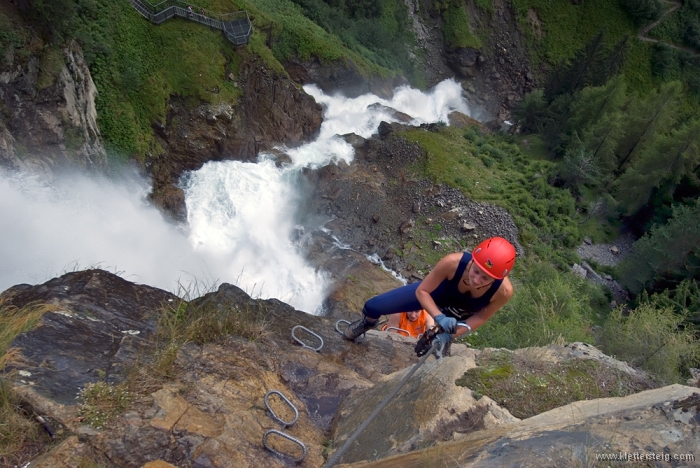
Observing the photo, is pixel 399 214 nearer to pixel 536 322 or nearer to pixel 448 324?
pixel 536 322

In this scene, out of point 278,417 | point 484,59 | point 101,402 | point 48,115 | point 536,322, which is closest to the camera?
point 101,402

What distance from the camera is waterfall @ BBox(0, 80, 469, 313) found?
10352 millimetres

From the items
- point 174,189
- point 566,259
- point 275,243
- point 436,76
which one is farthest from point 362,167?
point 436,76

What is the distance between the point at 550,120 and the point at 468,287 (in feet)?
118

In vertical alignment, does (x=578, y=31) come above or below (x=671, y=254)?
above

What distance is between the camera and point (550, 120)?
3425 cm

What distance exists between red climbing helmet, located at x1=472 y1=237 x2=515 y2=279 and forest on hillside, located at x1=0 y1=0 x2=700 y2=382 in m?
2.51

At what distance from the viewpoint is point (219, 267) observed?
648 inches

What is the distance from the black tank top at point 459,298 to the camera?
4215mm

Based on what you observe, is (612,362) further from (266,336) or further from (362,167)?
(362,167)

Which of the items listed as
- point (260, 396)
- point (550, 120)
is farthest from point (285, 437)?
point (550, 120)

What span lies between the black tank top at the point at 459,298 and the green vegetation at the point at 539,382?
0.56 m

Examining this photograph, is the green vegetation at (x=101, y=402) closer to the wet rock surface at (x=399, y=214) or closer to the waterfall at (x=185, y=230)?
the waterfall at (x=185, y=230)

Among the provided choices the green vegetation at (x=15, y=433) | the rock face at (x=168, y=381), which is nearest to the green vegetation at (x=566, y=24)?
the rock face at (x=168, y=381)
